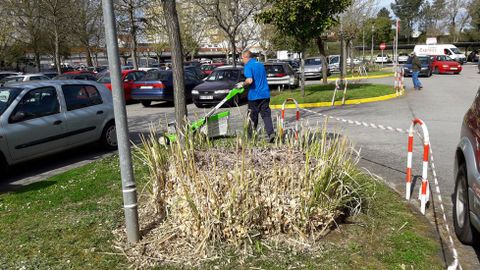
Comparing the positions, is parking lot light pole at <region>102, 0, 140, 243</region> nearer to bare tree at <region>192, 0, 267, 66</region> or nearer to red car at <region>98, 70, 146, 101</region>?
red car at <region>98, 70, 146, 101</region>

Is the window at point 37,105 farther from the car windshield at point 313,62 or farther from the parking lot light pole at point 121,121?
the car windshield at point 313,62

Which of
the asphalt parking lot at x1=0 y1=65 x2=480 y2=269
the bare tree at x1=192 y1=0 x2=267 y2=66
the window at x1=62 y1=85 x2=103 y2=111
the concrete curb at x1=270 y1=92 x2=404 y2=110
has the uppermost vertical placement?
the bare tree at x1=192 y1=0 x2=267 y2=66

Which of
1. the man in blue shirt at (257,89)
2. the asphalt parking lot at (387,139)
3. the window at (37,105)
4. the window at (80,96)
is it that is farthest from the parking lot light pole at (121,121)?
the window at (80,96)

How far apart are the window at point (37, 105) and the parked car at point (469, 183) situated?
6.54 meters

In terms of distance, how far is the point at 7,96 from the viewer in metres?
7.19

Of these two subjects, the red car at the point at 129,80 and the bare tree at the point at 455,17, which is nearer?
the red car at the point at 129,80

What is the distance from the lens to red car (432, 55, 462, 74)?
29.7 metres

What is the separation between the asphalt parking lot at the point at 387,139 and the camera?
6.30m

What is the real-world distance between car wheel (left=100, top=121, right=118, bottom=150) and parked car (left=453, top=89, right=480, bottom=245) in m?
6.66

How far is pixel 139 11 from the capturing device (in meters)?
29.9

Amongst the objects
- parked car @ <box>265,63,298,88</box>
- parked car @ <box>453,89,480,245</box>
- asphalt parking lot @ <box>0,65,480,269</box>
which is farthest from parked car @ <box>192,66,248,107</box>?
parked car @ <box>453,89,480,245</box>

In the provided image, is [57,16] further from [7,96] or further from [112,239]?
[112,239]

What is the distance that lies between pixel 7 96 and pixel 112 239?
4.38m

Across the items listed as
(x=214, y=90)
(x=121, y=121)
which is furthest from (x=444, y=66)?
(x=121, y=121)
